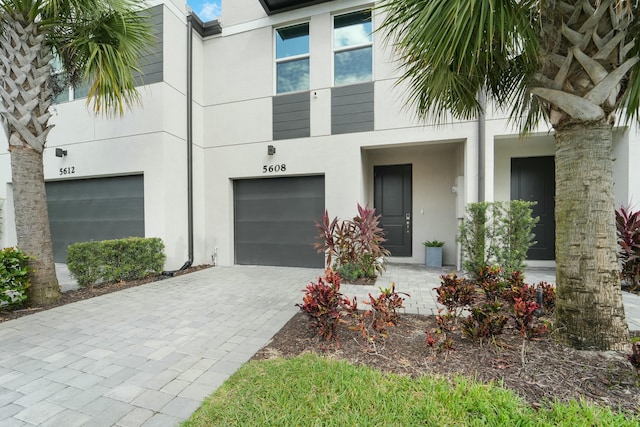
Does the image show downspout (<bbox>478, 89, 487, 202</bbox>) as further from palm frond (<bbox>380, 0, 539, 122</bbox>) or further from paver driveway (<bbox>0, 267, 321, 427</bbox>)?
paver driveway (<bbox>0, 267, 321, 427</bbox>)

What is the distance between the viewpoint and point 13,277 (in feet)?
11.8

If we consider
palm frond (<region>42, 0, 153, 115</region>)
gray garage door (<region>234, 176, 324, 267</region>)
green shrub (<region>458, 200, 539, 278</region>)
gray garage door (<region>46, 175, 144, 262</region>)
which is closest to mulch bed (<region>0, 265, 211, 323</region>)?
gray garage door (<region>46, 175, 144, 262</region>)

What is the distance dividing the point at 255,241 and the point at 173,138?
3.11m

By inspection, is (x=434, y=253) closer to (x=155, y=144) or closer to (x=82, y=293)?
(x=155, y=144)

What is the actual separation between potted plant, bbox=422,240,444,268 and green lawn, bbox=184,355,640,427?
4855 mm

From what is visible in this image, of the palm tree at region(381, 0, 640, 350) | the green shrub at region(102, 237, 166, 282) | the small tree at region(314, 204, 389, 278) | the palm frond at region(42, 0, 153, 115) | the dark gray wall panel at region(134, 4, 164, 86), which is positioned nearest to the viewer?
the palm tree at region(381, 0, 640, 350)

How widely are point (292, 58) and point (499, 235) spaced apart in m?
5.96

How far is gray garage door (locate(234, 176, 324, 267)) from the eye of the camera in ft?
21.8

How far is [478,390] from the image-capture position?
1.85m

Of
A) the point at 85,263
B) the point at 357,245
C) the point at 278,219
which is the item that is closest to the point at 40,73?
the point at 85,263

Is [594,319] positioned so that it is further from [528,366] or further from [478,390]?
[478,390]

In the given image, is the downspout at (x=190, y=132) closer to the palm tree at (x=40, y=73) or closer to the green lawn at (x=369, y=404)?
the palm tree at (x=40, y=73)

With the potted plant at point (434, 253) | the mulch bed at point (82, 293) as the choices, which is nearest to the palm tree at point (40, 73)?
the mulch bed at point (82, 293)

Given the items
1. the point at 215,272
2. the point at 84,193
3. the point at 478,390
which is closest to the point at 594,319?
the point at 478,390
